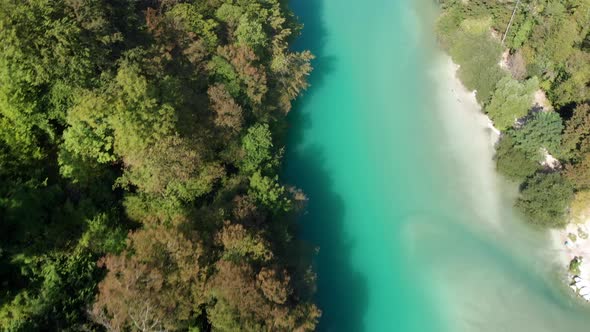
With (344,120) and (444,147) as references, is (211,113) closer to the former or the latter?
(344,120)

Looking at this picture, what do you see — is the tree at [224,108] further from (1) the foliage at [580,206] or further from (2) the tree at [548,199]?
(1) the foliage at [580,206]

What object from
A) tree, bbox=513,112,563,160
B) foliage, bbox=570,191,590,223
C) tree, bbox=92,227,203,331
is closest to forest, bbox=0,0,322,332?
tree, bbox=92,227,203,331

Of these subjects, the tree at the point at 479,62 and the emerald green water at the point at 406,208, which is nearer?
the emerald green water at the point at 406,208

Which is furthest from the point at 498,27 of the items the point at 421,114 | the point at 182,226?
the point at 182,226

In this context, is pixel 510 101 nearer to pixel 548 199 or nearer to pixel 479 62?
pixel 479 62

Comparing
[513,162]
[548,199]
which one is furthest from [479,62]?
[548,199]

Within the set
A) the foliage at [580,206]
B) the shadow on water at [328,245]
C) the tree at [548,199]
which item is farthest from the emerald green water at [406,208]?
the foliage at [580,206]
